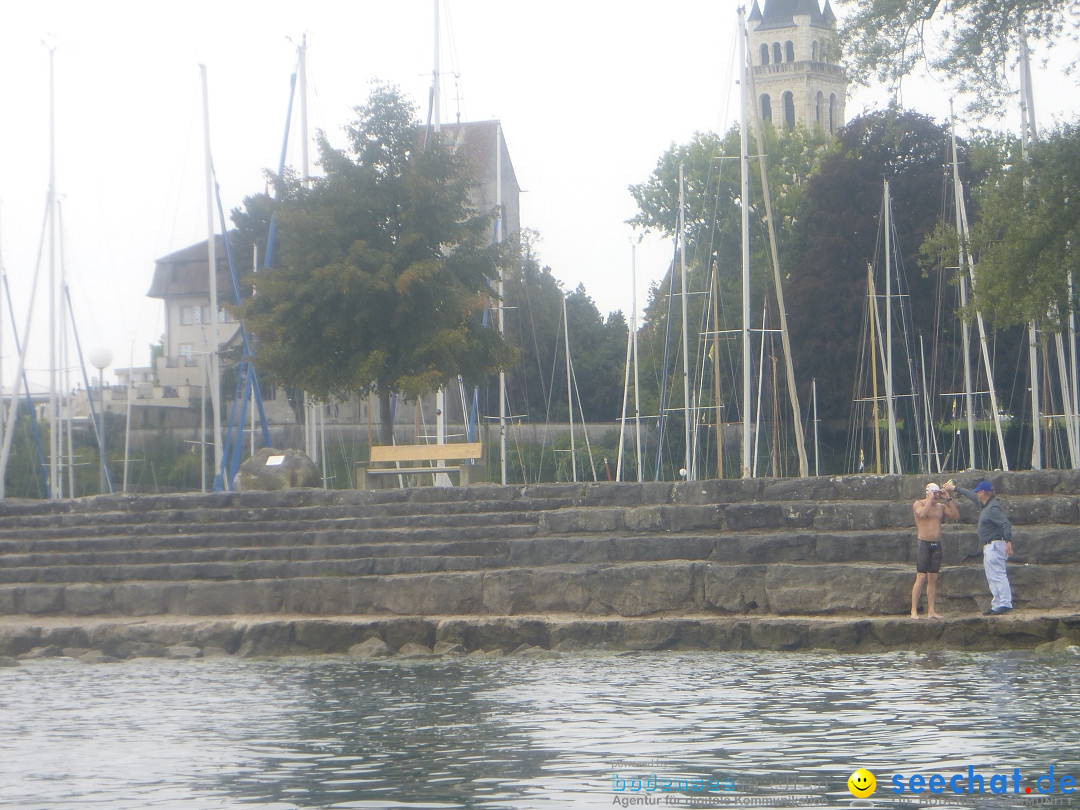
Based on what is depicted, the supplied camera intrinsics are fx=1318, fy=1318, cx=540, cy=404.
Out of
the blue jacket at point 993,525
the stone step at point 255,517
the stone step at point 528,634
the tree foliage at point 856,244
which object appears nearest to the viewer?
the stone step at point 528,634

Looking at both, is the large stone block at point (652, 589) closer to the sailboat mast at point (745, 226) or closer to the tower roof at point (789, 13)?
the sailboat mast at point (745, 226)

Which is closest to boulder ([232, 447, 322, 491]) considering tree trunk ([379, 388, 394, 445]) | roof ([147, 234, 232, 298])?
tree trunk ([379, 388, 394, 445])

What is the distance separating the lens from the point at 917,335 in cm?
4031

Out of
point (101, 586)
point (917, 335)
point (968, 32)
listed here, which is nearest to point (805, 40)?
point (917, 335)

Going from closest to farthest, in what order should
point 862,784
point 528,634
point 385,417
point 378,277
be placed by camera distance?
point 862,784 → point 528,634 → point 378,277 → point 385,417

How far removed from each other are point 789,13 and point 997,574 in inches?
3883

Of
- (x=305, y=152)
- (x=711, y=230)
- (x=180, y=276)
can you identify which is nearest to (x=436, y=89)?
(x=305, y=152)

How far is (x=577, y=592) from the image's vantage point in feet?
48.7

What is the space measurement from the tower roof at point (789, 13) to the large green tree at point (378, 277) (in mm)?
83533

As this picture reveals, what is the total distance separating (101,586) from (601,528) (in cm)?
640

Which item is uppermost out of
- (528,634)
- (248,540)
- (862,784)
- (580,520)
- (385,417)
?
(385,417)

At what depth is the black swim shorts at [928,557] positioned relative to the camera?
43.4ft

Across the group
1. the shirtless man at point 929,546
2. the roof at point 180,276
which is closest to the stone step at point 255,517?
the shirtless man at point 929,546

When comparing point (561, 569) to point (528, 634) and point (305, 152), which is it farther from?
point (305, 152)
